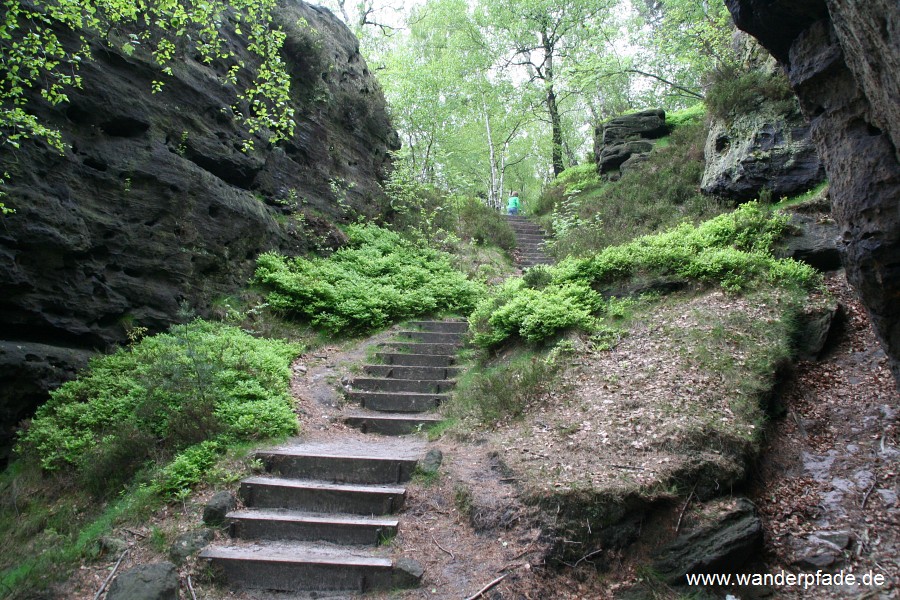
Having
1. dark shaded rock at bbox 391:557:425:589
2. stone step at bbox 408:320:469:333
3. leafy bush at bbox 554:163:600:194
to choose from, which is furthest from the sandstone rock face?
leafy bush at bbox 554:163:600:194

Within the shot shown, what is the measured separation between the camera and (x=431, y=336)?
1112cm

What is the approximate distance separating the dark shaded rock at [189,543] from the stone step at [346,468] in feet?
3.81

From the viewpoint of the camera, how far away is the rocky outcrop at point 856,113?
4043mm

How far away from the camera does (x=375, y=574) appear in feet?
16.4

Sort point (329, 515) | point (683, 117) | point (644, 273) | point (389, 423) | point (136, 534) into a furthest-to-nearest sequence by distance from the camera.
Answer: point (683, 117)
point (644, 273)
point (389, 423)
point (329, 515)
point (136, 534)

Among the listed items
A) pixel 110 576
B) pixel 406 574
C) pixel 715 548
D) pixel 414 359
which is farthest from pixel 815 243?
pixel 110 576

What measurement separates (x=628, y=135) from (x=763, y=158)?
332 inches

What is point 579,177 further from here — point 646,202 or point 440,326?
point 440,326

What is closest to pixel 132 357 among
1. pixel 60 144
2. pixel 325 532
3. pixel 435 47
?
pixel 60 144

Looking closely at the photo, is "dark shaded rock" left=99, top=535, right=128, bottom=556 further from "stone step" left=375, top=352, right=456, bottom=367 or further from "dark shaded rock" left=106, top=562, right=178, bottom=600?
"stone step" left=375, top=352, right=456, bottom=367

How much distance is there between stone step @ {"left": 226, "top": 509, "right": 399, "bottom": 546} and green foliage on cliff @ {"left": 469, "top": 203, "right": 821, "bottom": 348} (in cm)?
419

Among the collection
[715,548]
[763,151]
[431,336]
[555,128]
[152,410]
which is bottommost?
[715,548]

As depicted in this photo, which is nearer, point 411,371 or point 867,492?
point 867,492

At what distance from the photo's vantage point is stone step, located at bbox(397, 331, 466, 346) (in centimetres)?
1101
